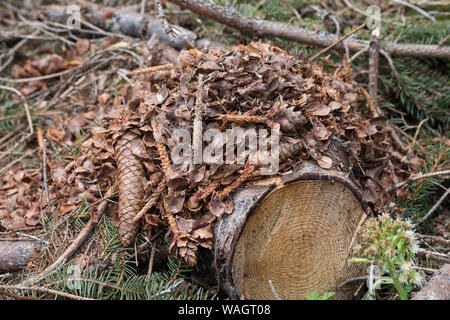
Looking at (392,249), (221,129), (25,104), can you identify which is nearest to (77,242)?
(221,129)

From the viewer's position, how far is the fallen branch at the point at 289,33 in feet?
8.48

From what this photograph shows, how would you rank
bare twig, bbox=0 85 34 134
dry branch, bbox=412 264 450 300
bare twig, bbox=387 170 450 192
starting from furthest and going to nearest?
bare twig, bbox=0 85 34 134
bare twig, bbox=387 170 450 192
dry branch, bbox=412 264 450 300

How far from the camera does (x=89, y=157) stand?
2076 mm

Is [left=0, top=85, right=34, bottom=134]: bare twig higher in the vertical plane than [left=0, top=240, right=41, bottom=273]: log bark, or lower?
higher

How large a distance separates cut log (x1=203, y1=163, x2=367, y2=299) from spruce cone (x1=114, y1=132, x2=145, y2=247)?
0.39 metres

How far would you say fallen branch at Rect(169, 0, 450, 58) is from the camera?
2.59 metres

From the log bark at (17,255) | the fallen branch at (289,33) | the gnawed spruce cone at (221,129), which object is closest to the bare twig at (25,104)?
the gnawed spruce cone at (221,129)

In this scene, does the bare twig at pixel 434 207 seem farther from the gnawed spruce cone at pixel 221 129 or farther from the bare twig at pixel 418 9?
the bare twig at pixel 418 9

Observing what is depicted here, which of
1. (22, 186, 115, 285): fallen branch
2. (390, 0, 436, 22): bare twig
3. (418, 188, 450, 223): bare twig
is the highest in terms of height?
(390, 0, 436, 22): bare twig

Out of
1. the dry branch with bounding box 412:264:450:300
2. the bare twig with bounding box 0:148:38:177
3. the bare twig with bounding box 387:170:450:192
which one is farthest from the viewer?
the bare twig with bounding box 0:148:38:177

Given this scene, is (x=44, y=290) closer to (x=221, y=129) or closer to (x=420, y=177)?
(x=221, y=129)

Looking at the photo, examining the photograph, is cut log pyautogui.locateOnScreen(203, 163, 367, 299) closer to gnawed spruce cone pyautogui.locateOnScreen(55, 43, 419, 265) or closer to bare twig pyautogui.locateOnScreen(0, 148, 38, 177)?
gnawed spruce cone pyautogui.locateOnScreen(55, 43, 419, 265)

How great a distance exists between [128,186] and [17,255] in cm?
63

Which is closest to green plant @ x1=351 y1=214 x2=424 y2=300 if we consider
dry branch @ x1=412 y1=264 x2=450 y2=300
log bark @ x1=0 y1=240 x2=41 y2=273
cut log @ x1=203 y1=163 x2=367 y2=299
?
dry branch @ x1=412 y1=264 x2=450 y2=300
